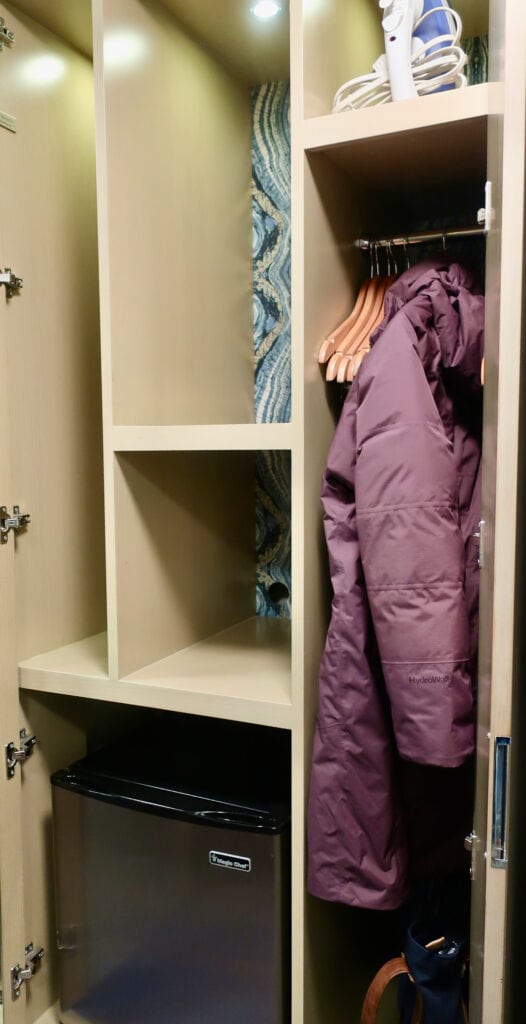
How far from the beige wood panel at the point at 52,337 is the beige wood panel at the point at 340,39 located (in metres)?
0.58

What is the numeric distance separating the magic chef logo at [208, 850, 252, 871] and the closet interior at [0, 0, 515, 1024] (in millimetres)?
86

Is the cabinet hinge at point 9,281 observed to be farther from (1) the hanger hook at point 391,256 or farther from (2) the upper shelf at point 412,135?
(1) the hanger hook at point 391,256

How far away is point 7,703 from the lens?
57.2 inches

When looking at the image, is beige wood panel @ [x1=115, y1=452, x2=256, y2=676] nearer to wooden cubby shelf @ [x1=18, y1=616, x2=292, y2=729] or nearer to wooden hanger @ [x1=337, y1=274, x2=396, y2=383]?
wooden cubby shelf @ [x1=18, y1=616, x2=292, y2=729]

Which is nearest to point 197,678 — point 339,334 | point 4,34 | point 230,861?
point 230,861

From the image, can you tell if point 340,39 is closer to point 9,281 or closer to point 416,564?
point 9,281

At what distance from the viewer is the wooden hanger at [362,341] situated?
125 centimetres

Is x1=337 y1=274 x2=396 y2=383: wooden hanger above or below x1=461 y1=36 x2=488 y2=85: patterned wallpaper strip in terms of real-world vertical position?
below

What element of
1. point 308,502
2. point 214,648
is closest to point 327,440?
point 308,502

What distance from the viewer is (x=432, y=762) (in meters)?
1.06

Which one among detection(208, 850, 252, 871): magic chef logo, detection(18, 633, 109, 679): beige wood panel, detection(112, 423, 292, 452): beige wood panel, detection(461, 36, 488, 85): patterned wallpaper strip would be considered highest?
detection(461, 36, 488, 85): patterned wallpaper strip

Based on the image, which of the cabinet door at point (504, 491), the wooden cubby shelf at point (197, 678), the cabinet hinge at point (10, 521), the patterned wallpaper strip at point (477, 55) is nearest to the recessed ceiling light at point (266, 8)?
the patterned wallpaper strip at point (477, 55)

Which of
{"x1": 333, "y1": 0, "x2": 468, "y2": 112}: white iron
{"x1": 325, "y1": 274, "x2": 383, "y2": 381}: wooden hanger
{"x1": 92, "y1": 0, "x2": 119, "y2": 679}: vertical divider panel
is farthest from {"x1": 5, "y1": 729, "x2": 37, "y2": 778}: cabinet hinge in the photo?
{"x1": 333, "y1": 0, "x2": 468, "y2": 112}: white iron

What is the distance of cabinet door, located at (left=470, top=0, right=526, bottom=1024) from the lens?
76cm
